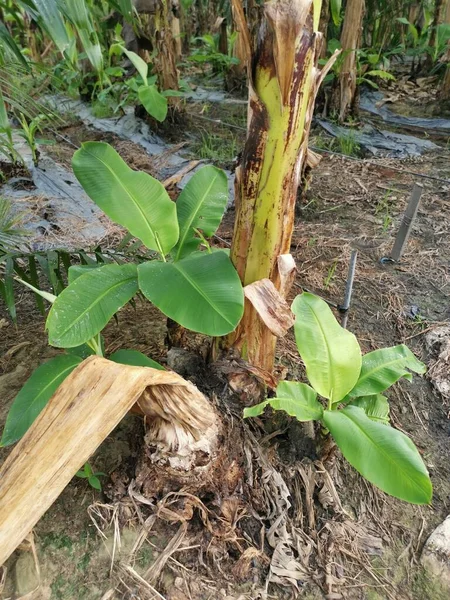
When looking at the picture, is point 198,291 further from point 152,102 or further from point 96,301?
point 152,102

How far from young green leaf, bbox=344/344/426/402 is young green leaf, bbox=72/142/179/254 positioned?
666 millimetres

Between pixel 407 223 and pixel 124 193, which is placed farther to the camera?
pixel 407 223

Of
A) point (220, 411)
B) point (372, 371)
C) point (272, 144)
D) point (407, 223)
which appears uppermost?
point (272, 144)

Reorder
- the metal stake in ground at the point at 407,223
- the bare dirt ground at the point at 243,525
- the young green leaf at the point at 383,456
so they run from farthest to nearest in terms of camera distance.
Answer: the metal stake in ground at the point at 407,223
the bare dirt ground at the point at 243,525
the young green leaf at the point at 383,456

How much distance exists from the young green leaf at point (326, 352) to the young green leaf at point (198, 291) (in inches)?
9.2

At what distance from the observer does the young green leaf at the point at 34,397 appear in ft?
3.09

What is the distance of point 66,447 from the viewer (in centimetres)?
77

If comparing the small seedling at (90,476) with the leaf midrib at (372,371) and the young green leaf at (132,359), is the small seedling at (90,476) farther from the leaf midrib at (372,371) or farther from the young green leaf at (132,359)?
the leaf midrib at (372,371)

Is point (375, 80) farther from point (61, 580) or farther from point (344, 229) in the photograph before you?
point (61, 580)

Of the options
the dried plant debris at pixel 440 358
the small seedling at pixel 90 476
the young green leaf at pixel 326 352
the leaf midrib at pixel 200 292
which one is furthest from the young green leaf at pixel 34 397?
the dried plant debris at pixel 440 358

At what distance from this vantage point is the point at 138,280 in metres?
1.01

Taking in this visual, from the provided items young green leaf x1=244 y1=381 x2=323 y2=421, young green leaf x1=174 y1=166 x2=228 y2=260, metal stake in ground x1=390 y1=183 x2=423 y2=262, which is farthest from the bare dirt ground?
metal stake in ground x1=390 y1=183 x2=423 y2=262

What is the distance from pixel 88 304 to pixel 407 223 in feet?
4.85

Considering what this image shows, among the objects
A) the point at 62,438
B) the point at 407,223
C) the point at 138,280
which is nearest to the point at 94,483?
the point at 62,438
